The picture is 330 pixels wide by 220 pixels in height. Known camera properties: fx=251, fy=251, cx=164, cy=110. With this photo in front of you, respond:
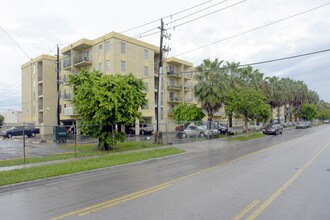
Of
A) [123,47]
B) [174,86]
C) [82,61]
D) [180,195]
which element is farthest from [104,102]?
[174,86]

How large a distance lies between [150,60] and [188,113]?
1325cm

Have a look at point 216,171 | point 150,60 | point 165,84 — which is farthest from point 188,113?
point 216,171

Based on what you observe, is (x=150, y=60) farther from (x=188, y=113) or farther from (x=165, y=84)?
(x=188, y=113)

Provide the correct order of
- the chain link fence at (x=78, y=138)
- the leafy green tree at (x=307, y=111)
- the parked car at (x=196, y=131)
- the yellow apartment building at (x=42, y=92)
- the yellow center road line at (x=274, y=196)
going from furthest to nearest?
the leafy green tree at (x=307, y=111)
the yellow apartment building at (x=42, y=92)
the parked car at (x=196, y=131)
the chain link fence at (x=78, y=138)
the yellow center road line at (x=274, y=196)

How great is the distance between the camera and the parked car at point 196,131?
89.1 ft

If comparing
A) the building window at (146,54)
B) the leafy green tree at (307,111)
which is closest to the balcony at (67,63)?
the building window at (146,54)

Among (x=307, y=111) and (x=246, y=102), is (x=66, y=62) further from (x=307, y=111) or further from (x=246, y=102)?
(x=307, y=111)

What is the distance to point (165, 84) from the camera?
46250 millimetres

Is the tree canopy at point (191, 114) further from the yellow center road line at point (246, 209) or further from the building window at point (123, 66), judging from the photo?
the yellow center road line at point (246, 209)

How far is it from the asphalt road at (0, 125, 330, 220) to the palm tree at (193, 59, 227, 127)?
18042 mm

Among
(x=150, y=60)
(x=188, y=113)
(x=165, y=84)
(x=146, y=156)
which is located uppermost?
(x=150, y=60)

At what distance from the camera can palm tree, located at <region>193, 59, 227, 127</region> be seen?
91.2 ft

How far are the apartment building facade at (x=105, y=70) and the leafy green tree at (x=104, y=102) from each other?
1150 centimetres

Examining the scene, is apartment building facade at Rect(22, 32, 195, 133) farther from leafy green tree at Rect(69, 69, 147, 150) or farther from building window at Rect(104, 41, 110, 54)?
leafy green tree at Rect(69, 69, 147, 150)
